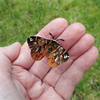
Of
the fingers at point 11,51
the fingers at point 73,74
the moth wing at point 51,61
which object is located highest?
the fingers at point 11,51

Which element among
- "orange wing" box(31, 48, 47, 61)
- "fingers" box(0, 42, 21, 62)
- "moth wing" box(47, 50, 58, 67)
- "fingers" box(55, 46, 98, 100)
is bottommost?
"fingers" box(55, 46, 98, 100)

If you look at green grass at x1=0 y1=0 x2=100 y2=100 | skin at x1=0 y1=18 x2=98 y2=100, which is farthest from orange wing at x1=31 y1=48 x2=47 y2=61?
green grass at x1=0 y1=0 x2=100 y2=100

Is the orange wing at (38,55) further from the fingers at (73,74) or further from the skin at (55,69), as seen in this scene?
the fingers at (73,74)

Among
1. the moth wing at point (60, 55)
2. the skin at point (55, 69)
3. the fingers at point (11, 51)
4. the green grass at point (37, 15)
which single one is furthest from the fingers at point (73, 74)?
the green grass at point (37, 15)

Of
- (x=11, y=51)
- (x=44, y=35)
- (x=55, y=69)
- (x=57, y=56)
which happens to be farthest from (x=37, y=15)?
(x=57, y=56)

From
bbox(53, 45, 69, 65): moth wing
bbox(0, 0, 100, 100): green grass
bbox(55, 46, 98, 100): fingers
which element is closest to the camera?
bbox(53, 45, 69, 65): moth wing

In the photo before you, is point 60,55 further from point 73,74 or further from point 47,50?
point 73,74

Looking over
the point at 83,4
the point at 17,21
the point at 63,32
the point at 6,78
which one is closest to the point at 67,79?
the point at 63,32

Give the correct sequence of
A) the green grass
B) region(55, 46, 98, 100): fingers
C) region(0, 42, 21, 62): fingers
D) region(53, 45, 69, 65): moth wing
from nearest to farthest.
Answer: region(53, 45, 69, 65): moth wing → region(0, 42, 21, 62): fingers → region(55, 46, 98, 100): fingers → the green grass

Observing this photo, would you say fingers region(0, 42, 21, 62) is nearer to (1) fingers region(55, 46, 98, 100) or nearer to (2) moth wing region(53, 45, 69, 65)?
(2) moth wing region(53, 45, 69, 65)
